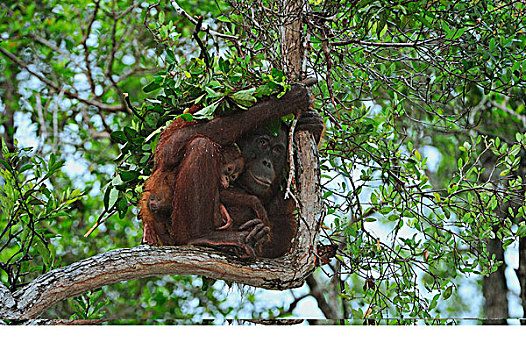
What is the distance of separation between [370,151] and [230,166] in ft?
1.92

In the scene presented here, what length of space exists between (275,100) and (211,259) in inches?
18.8

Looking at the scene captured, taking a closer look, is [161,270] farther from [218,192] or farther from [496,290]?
[496,290]

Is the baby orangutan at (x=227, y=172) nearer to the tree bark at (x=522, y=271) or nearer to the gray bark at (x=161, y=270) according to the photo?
the gray bark at (x=161, y=270)

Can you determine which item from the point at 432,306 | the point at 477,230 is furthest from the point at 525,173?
the point at 432,306

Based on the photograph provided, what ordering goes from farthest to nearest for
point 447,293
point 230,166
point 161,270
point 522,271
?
point 522,271 → point 447,293 → point 230,166 → point 161,270

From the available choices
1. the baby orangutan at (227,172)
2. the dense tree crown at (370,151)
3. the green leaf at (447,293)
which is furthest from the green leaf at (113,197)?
the green leaf at (447,293)

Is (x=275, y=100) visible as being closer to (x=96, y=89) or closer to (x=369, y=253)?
(x=369, y=253)

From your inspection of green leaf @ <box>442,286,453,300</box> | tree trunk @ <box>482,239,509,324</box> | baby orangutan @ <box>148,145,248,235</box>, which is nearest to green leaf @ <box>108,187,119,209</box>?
baby orangutan @ <box>148,145,248,235</box>

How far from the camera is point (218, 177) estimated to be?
1.52m

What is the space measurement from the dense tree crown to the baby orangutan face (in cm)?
12

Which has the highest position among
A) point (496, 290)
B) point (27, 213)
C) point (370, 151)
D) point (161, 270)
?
point (370, 151)

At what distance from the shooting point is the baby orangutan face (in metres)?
1.54

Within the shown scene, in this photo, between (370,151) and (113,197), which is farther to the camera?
(370,151)

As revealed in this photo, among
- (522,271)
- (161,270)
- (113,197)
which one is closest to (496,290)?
(522,271)
